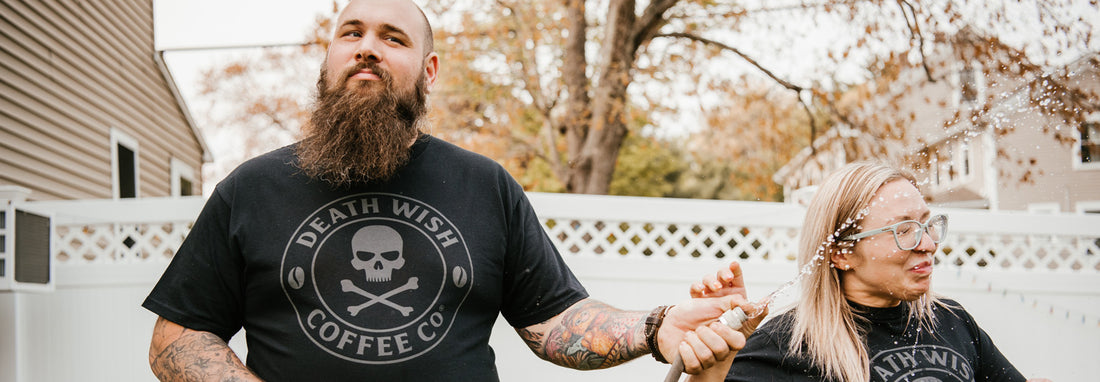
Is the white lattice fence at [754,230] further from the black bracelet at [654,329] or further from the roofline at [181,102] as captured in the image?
the roofline at [181,102]

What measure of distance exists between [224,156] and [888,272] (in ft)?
72.3

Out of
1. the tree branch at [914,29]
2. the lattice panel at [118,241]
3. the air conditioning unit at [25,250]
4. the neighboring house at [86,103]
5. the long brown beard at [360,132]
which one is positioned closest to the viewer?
the long brown beard at [360,132]

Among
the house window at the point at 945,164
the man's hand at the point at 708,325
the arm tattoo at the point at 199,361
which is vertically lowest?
the arm tattoo at the point at 199,361

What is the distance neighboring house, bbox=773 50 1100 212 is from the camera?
2.58m

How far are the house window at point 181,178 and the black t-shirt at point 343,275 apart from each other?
9.49 metres

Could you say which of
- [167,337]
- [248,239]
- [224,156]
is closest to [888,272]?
[248,239]

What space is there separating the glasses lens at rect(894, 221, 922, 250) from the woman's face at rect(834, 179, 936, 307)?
2cm

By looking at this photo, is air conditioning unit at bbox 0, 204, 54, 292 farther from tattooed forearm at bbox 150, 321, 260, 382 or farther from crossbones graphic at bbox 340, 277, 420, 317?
crossbones graphic at bbox 340, 277, 420, 317

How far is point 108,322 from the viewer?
16.8 feet

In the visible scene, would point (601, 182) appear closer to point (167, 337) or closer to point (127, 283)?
point (127, 283)

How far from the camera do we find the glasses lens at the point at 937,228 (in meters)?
2.03

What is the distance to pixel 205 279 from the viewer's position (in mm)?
1616

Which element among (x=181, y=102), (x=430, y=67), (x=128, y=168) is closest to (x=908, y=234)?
(x=430, y=67)

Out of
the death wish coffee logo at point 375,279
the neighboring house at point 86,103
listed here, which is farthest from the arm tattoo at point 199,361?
the neighboring house at point 86,103
